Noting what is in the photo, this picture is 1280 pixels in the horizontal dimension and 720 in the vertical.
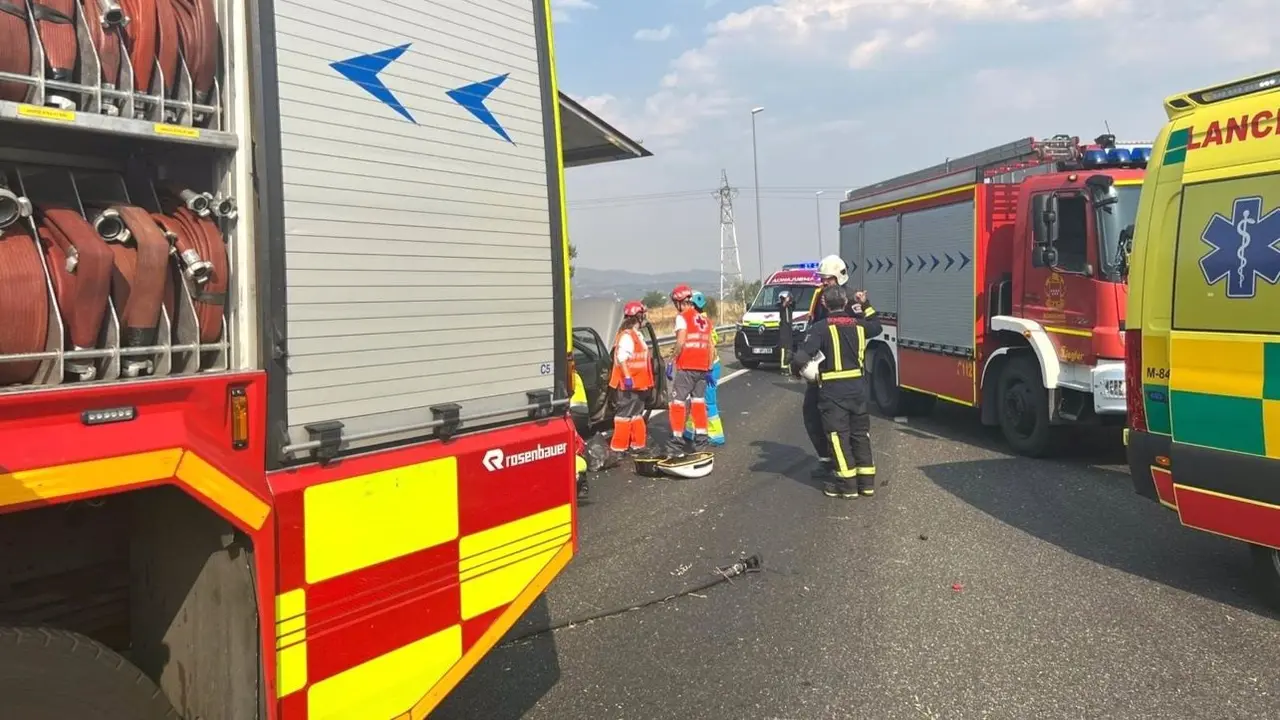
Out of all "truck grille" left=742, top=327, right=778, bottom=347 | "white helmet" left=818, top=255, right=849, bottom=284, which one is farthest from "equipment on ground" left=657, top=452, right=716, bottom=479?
"truck grille" left=742, top=327, right=778, bottom=347

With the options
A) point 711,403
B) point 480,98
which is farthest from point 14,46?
point 711,403

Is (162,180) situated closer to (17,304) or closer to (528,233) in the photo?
(17,304)

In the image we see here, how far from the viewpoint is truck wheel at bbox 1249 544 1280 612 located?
4547 millimetres

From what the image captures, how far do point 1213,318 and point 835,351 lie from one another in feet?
10.2

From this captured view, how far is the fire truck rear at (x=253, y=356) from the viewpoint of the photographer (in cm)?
200

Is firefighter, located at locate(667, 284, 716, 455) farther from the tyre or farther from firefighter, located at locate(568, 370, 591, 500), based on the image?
the tyre

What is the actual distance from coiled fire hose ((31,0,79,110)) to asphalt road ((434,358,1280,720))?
2751mm

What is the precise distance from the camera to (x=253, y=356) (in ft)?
7.59

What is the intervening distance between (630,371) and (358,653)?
6380 millimetres

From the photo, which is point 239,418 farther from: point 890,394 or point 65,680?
point 890,394

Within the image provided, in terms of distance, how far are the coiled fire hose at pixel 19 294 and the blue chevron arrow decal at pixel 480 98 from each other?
1.29m

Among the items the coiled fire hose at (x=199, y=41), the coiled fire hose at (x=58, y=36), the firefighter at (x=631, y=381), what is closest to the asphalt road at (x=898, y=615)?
the firefighter at (x=631, y=381)

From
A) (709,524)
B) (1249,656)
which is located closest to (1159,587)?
(1249,656)

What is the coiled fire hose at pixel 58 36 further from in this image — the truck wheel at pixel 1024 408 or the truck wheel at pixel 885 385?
the truck wheel at pixel 885 385
